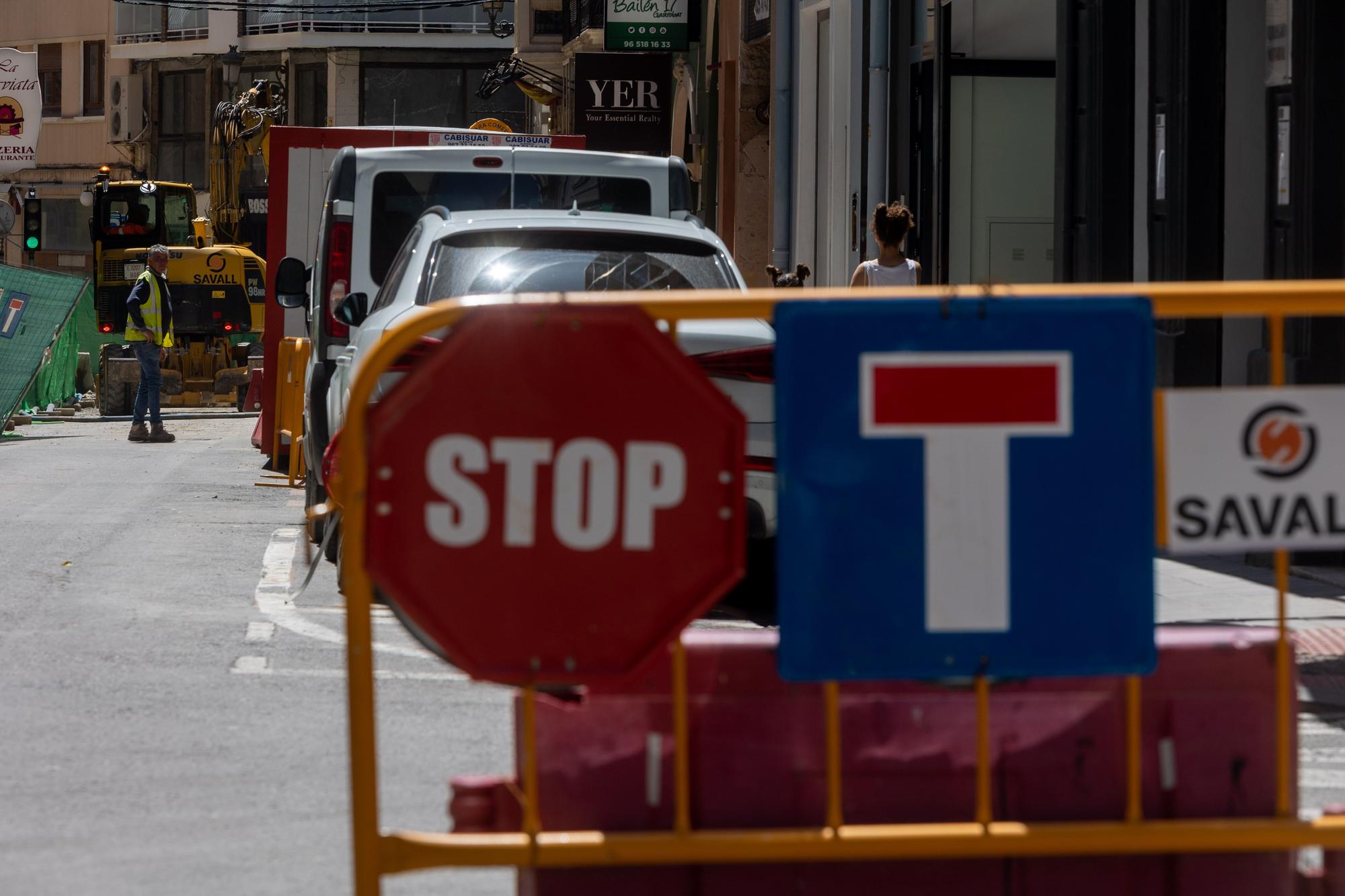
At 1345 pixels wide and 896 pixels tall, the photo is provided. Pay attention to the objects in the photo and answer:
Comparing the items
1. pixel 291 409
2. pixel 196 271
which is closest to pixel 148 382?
pixel 291 409

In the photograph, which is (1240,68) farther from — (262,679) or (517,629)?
(517,629)

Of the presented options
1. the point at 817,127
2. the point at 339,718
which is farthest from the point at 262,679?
the point at 817,127

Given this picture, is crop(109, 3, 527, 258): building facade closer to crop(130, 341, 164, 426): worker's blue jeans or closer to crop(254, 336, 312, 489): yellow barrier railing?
crop(130, 341, 164, 426): worker's blue jeans

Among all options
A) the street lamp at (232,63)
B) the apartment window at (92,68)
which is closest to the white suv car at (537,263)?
the street lamp at (232,63)

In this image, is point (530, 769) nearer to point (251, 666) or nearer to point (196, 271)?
point (251, 666)

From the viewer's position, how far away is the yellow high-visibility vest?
21.6 metres

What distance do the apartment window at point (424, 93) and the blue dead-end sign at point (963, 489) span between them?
54.0m

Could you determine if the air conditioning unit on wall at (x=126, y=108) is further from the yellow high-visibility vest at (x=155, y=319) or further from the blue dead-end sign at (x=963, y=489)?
the blue dead-end sign at (x=963, y=489)

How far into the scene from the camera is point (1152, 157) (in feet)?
41.6

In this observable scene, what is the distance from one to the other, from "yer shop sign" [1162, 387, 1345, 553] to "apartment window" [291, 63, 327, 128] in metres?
55.3

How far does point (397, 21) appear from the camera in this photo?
56562 mm

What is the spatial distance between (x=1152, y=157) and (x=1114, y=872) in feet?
30.5

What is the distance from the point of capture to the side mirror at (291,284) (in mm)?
13906

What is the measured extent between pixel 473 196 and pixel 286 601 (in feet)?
14.6
